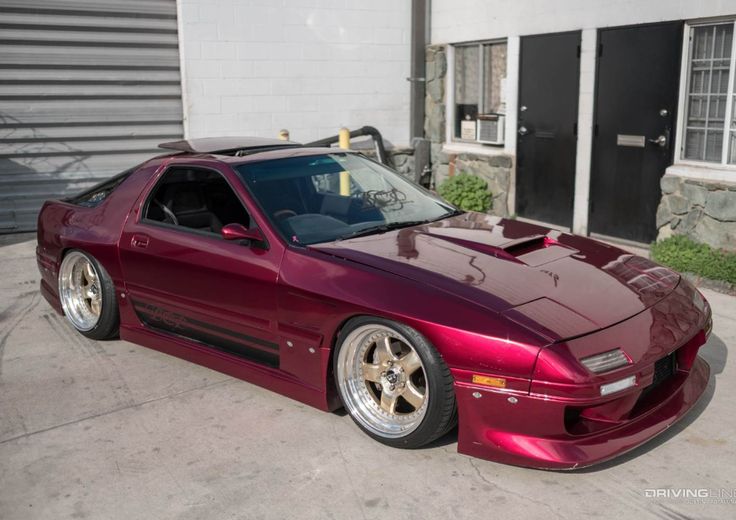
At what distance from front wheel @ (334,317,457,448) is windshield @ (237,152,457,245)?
73 centimetres

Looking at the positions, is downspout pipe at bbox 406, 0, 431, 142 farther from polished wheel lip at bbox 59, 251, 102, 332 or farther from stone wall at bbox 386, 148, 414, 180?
polished wheel lip at bbox 59, 251, 102, 332

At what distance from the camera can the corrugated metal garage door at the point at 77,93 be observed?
9391 millimetres

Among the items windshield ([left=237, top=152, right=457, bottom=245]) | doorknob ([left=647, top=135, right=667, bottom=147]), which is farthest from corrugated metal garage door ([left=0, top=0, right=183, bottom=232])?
doorknob ([left=647, top=135, right=667, bottom=147])

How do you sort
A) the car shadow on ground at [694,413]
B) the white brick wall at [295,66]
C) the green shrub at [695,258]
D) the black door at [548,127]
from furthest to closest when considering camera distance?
1. the white brick wall at [295,66]
2. the black door at [548,127]
3. the green shrub at [695,258]
4. the car shadow on ground at [694,413]

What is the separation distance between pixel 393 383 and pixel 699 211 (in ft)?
15.9

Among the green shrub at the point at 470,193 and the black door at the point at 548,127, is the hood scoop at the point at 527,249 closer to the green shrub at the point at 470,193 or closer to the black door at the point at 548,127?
the black door at the point at 548,127

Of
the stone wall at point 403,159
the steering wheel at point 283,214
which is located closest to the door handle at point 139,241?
the steering wheel at point 283,214

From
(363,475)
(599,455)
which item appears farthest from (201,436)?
(599,455)

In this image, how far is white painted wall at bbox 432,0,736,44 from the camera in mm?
7629

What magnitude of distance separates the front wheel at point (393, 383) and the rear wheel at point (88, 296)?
2081 mm

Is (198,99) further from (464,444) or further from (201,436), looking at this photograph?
(464,444)

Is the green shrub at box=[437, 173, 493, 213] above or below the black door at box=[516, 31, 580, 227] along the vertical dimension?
below

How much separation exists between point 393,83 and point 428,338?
824 cm

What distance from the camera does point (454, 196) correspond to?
33.8ft
